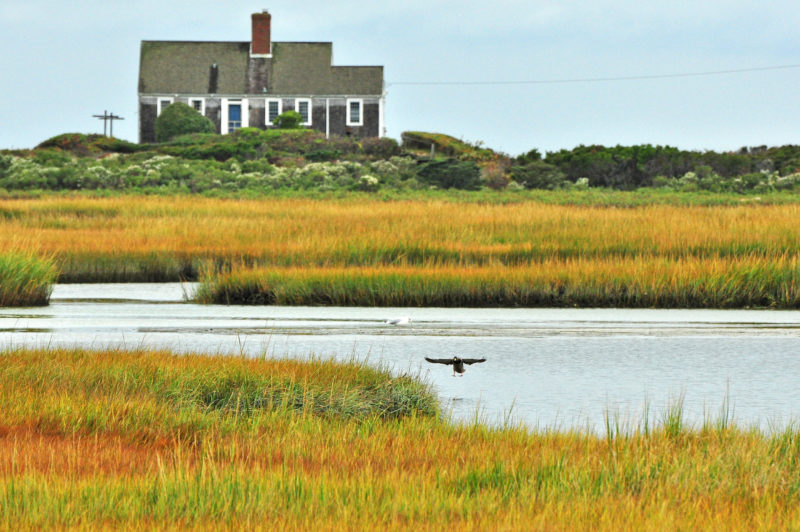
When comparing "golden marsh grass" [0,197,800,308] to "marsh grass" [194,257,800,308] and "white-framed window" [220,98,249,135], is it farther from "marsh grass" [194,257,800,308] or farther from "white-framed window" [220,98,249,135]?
"white-framed window" [220,98,249,135]

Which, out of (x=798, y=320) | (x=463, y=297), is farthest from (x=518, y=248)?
(x=798, y=320)

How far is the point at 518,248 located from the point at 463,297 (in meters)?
4.29

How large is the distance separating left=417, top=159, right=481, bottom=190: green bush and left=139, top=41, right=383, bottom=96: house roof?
23219mm

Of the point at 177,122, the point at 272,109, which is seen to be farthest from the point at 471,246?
the point at 272,109

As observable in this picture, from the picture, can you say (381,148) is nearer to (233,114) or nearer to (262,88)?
(262,88)

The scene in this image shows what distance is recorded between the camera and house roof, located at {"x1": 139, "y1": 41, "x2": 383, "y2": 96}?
2968 inches

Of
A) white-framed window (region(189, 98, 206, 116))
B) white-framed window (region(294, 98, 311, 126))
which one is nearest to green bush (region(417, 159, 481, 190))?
white-framed window (region(294, 98, 311, 126))

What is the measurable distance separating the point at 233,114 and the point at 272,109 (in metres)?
2.71

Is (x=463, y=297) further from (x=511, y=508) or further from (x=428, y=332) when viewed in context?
(x=511, y=508)

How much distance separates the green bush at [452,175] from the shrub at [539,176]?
7.49 feet

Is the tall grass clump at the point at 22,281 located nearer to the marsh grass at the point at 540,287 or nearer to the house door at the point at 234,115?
the marsh grass at the point at 540,287

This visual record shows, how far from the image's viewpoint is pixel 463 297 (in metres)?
18.6

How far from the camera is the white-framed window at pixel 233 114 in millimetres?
75750

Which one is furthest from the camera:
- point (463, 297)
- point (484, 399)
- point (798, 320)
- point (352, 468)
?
point (463, 297)
